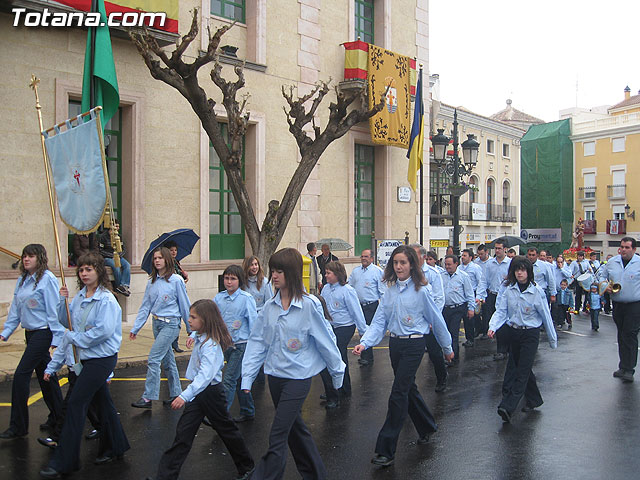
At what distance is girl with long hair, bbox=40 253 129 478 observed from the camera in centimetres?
520

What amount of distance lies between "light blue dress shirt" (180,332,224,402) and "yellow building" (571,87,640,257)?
2103 inches

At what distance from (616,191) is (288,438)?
5559 centimetres

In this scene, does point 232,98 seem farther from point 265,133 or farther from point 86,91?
point 265,133

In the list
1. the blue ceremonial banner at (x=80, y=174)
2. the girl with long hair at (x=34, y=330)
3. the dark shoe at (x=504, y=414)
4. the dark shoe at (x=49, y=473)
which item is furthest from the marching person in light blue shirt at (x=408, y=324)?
the blue ceremonial banner at (x=80, y=174)

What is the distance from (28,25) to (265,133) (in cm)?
597

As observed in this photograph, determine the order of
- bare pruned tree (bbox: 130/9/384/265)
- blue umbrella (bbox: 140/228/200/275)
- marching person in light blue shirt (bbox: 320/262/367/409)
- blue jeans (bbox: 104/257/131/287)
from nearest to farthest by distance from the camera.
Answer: marching person in light blue shirt (bbox: 320/262/367/409), blue umbrella (bbox: 140/228/200/275), bare pruned tree (bbox: 130/9/384/265), blue jeans (bbox: 104/257/131/287)

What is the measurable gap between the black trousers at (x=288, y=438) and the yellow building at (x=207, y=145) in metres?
8.93

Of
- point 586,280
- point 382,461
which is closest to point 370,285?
point 382,461

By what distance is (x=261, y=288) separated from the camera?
802 cm

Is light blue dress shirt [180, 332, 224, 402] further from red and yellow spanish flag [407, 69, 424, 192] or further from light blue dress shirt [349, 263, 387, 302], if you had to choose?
red and yellow spanish flag [407, 69, 424, 192]

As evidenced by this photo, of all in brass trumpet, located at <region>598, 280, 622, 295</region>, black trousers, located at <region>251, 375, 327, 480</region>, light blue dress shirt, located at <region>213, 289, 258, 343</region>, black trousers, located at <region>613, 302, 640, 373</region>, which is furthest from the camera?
brass trumpet, located at <region>598, 280, 622, 295</region>

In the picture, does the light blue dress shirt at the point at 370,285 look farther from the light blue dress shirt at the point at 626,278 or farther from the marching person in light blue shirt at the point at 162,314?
the marching person in light blue shirt at the point at 162,314

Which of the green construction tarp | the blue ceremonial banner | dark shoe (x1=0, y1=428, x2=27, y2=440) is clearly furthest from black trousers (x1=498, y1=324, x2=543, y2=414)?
the green construction tarp

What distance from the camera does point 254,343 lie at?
4.96 metres
